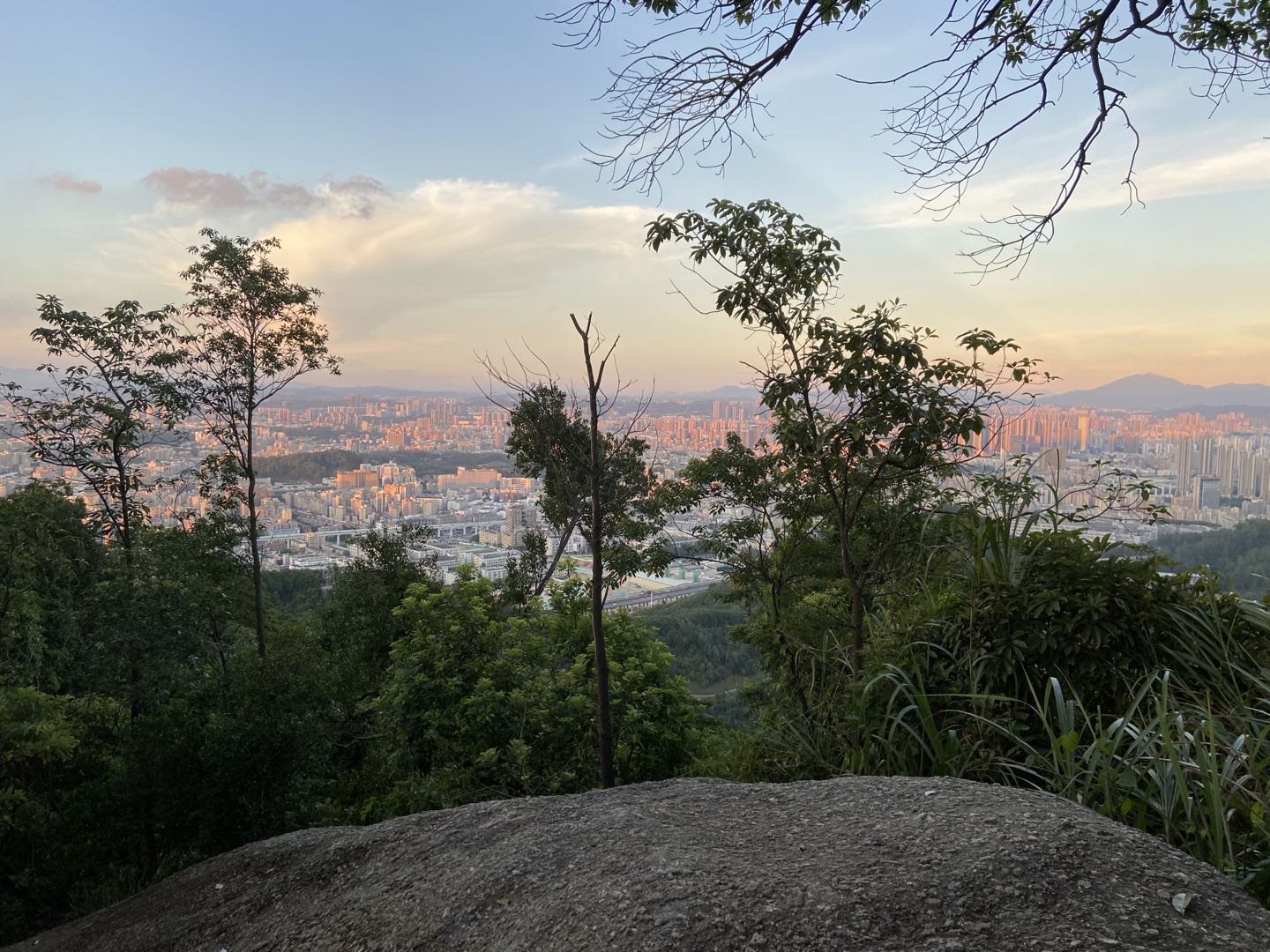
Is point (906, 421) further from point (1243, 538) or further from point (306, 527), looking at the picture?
point (306, 527)

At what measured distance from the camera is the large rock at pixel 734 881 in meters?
2.08

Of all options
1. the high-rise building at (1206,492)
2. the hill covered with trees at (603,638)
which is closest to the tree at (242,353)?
the hill covered with trees at (603,638)

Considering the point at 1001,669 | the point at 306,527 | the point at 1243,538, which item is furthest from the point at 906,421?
the point at 306,527

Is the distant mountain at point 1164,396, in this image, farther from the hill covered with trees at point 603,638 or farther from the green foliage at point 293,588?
the green foliage at point 293,588

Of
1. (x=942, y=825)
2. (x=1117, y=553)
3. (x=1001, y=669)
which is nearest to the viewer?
(x=942, y=825)

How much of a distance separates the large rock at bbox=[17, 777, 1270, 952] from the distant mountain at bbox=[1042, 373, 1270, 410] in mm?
17357

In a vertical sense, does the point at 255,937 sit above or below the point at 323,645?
above

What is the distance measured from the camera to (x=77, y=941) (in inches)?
177

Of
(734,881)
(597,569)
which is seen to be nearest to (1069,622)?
(734,881)

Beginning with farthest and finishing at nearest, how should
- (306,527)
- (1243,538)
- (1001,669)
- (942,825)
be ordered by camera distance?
(306,527), (1243,538), (1001,669), (942,825)

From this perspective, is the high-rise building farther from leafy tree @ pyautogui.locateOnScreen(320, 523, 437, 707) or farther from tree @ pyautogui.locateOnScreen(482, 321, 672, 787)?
leafy tree @ pyautogui.locateOnScreen(320, 523, 437, 707)

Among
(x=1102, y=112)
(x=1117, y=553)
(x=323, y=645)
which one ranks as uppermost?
(x=1102, y=112)

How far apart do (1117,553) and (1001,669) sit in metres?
0.91

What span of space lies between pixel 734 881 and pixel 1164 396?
25.6 metres
